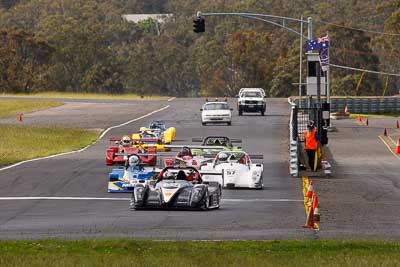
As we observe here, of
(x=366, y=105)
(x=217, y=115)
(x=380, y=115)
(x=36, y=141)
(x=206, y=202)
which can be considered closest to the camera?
(x=206, y=202)

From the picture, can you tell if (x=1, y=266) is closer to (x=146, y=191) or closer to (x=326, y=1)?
(x=146, y=191)

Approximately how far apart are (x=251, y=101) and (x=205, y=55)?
71171mm

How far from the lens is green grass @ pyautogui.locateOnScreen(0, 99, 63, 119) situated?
85.6 meters

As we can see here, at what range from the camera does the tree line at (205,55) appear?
411ft

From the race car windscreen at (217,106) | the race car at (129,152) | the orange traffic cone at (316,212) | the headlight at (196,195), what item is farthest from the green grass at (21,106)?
the orange traffic cone at (316,212)

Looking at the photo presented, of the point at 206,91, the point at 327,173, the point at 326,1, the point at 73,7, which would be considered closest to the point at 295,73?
the point at 206,91

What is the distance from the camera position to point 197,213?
24.5m

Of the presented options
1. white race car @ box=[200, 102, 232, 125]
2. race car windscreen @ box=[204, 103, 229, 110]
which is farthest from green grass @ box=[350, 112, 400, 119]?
Answer: white race car @ box=[200, 102, 232, 125]

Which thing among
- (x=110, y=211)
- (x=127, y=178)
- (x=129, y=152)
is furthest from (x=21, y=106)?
(x=110, y=211)

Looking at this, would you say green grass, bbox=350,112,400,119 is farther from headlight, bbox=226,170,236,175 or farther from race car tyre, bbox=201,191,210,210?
race car tyre, bbox=201,191,210,210

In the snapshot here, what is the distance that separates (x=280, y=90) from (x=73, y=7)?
61677mm

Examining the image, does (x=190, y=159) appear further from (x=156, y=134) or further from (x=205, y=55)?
(x=205, y=55)

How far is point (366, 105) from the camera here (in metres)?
81.7

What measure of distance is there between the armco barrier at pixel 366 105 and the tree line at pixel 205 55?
3360 cm
